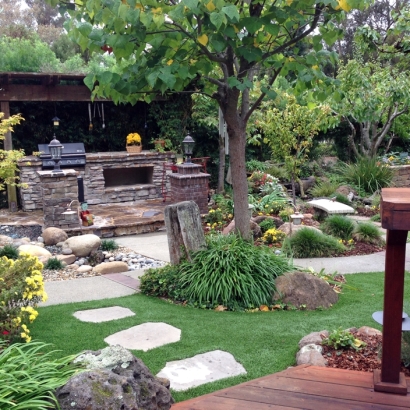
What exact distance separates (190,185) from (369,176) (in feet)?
15.6

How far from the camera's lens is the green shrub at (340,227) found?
27.1ft

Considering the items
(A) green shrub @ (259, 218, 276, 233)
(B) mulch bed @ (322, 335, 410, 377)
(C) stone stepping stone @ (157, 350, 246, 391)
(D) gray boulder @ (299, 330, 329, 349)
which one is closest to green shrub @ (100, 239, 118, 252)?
(A) green shrub @ (259, 218, 276, 233)

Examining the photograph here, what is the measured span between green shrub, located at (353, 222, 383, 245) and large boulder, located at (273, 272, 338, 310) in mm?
3108

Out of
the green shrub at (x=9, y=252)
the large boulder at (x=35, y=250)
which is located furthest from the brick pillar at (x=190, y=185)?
the green shrub at (x=9, y=252)

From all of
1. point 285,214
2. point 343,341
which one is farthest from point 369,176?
point 343,341

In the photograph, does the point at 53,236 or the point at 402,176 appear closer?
the point at 53,236

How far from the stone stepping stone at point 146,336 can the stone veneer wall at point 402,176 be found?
32.4ft

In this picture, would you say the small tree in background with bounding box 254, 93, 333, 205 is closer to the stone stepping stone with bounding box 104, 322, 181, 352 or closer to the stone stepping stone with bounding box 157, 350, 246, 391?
the stone stepping stone with bounding box 104, 322, 181, 352

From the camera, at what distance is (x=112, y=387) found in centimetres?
222

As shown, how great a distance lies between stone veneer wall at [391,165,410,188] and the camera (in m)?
12.8

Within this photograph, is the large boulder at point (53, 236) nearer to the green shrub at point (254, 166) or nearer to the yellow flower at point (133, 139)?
the yellow flower at point (133, 139)

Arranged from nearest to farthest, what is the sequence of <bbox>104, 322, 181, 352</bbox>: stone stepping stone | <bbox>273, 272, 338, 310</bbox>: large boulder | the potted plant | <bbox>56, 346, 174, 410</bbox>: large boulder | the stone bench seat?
<bbox>56, 346, 174, 410</bbox>: large boulder, <bbox>104, 322, 181, 352</bbox>: stone stepping stone, <bbox>273, 272, 338, 310</bbox>: large boulder, the stone bench seat, the potted plant

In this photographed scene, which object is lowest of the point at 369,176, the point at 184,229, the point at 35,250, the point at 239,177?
the point at 35,250

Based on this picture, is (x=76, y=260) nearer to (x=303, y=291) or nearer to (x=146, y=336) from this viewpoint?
(x=146, y=336)
